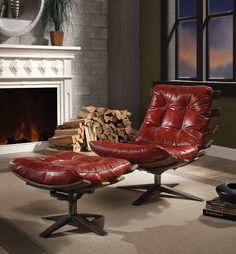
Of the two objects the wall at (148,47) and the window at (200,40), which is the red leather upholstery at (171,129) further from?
the wall at (148,47)

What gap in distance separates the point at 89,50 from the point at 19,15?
1022mm

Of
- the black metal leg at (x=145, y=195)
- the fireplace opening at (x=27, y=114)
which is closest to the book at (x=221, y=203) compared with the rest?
the black metal leg at (x=145, y=195)

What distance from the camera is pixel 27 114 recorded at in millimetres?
6004

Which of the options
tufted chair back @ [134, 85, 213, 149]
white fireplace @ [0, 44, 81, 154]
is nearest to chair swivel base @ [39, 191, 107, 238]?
tufted chair back @ [134, 85, 213, 149]

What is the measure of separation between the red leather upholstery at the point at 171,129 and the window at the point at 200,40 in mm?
1583

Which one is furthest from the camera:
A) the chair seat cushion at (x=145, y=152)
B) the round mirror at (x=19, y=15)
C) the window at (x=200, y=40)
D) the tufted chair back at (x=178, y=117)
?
the window at (x=200, y=40)

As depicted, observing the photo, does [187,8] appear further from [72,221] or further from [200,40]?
[72,221]

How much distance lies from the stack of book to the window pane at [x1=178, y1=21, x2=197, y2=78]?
3.01m

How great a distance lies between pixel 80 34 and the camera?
20.6 ft

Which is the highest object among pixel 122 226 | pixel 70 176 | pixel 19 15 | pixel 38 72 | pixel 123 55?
pixel 19 15

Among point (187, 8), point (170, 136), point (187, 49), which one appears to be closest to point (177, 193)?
point (170, 136)

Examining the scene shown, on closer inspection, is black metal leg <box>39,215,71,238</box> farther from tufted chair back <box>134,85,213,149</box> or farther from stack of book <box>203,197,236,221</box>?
tufted chair back <box>134,85,213,149</box>

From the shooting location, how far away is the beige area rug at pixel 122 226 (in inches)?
106

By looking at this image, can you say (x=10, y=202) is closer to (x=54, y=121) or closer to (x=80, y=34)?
(x=54, y=121)
